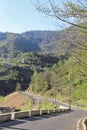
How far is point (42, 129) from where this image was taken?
2398cm

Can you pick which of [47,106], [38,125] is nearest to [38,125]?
[38,125]

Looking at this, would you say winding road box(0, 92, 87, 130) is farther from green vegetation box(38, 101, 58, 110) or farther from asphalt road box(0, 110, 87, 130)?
green vegetation box(38, 101, 58, 110)

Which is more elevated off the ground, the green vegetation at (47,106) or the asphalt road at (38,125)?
the green vegetation at (47,106)

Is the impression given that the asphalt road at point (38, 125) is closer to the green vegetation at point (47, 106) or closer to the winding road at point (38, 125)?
the winding road at point (38, 125)

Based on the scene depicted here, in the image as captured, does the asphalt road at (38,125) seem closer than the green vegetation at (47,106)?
Yes

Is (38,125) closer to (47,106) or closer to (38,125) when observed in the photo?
(38,125)

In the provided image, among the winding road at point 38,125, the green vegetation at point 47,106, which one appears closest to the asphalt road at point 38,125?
the winding road at point 38,125

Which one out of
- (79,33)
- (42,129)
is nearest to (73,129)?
(42,129)

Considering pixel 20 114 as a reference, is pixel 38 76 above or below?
above

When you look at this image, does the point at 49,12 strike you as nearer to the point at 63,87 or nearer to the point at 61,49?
the point at 61,49

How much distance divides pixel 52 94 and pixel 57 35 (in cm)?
13531

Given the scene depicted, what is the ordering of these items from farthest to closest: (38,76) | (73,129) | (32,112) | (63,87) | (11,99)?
(38,76)
(11,99)
(63,87)
(32,112)
(73,129)

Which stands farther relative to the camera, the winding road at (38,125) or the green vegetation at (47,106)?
the green vegetation at (47,106)

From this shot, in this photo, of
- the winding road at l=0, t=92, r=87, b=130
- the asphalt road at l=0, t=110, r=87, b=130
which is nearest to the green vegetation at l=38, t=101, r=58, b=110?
the winding road at l=0, t=92, r=87, b=130
